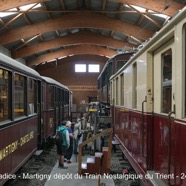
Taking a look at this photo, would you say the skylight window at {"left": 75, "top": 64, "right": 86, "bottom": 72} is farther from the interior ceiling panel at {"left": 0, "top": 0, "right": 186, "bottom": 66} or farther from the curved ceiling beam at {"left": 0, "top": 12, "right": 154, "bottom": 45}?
the curved ceiling beam at {"left": 0, "top": 12, "right": 154, "bottom": 45}

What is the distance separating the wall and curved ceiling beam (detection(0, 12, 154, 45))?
14668 mm

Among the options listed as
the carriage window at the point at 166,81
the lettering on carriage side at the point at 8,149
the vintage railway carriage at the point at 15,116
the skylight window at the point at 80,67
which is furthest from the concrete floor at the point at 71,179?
the skylight window at the point at 80,67

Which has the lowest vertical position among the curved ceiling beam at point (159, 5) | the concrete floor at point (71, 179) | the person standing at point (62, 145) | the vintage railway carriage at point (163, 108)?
the concrete floor at point (71, 179)

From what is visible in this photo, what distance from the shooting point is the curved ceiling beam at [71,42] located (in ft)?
74.6

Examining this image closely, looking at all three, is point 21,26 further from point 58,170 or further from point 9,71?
point 9,71

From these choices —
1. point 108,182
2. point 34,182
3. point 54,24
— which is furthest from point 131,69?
point 54,24

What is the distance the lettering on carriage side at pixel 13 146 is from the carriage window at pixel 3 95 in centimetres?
58

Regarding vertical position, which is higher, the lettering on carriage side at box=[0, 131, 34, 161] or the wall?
the wall

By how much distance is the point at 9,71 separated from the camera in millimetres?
5871

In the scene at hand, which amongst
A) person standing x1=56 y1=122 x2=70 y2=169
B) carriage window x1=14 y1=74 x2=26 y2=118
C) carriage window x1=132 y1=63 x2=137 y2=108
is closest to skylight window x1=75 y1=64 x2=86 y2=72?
person standing x1=56 y1=122 x2=70 y2=169

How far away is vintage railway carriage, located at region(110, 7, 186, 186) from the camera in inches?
121

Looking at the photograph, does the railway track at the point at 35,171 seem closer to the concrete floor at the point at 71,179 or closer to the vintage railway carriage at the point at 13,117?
the concrete floor at the point at 71,179

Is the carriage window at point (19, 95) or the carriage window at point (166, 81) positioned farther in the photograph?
the carriage window at point (19, 95)

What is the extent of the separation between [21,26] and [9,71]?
13016mm
